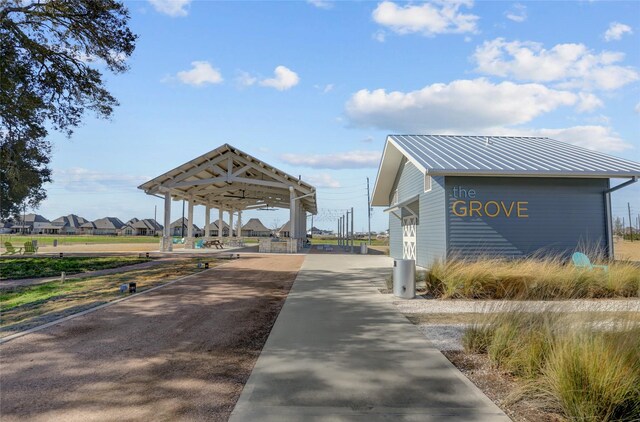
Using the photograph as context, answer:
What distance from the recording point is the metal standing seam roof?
491 inches

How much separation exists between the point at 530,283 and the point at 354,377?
643cm

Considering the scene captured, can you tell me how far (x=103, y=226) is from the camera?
11250 centimetres

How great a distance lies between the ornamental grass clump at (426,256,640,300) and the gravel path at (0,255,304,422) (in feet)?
13.7

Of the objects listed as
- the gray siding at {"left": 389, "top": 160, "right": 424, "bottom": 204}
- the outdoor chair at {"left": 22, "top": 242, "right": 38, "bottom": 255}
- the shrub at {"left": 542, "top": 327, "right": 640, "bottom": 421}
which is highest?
the gray siding at {"left": 389, "top": 160, "right": 424, "bottom": 204}

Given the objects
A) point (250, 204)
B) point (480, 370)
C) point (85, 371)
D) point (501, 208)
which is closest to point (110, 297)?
point (85, 371)

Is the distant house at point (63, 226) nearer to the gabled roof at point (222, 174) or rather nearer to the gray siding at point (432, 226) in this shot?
the gabled roof at point (222, 174)

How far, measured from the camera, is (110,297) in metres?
8.51

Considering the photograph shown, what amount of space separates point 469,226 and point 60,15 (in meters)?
14.6

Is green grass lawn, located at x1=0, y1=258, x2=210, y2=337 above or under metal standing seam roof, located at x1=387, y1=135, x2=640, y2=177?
under

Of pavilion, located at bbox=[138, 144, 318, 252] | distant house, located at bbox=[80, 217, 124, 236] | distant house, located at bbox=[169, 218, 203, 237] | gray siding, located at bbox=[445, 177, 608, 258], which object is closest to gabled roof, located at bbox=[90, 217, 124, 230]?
distant house, located at bbox=[80, 217, 124, 236]

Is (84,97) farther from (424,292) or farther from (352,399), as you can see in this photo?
(352,399)

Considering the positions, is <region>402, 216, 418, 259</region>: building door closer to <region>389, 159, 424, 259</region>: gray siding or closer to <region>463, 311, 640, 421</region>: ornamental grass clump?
<region>389, 159, 424, 259</region>: gray siding

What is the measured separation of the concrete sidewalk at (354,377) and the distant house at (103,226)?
12050 centimetres

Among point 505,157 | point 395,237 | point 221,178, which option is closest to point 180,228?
point 221,178
